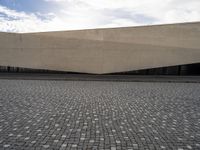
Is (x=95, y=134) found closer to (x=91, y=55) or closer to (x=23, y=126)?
(x=23, y=126)

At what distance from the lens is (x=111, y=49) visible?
15.1 metres

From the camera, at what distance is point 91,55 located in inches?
601

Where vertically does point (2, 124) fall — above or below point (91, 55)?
below

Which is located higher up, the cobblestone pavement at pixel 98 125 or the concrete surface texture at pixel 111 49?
the concrete surface texture at pixel 111 49

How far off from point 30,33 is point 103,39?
665 cm

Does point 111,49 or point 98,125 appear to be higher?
point 111,49

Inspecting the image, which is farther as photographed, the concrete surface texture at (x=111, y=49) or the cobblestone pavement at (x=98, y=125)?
the concrete surface texture at (x=111, y=49)

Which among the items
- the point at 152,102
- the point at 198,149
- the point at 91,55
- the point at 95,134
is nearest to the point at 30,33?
the point at 91,55

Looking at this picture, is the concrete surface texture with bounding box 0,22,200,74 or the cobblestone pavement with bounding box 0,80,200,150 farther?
the concrete surface texture with bounding box 0,22,200,74

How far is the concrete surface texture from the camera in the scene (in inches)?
590

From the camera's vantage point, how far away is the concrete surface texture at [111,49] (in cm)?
1499

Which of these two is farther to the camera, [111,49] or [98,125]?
[111,49]

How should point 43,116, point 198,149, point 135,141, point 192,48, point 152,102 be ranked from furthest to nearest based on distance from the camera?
point 192,48 → point 152,102 → point 43,116 → point 135,141 → point 198,149

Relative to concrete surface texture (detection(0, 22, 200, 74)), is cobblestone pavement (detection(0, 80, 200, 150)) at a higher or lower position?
lower
